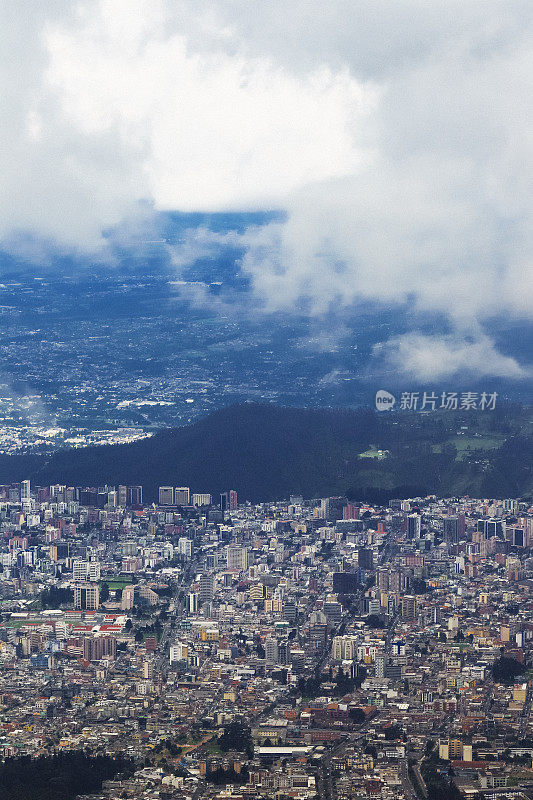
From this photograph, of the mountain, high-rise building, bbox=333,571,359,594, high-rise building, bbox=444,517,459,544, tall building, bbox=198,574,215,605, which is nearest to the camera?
tall building, bbox=198,574,215,605

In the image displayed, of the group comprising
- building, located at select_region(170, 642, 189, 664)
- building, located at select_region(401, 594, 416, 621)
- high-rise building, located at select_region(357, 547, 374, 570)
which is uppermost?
high-rise building, located at select_region(357, 547, 374, 570)

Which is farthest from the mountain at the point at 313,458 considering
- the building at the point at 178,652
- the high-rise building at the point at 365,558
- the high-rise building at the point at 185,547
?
the building at the point at 178,652

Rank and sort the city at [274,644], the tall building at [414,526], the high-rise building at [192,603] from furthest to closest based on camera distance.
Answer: the tall building at [414,526], the high-rise building at [192,603], the city at [274,644]

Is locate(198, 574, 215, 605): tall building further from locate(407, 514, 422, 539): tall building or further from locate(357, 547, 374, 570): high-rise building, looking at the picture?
locate(407, 514, 422, 539): tall building

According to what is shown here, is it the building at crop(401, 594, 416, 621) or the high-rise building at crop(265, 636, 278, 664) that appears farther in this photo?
the building at crop(401, 594, 416, 621)

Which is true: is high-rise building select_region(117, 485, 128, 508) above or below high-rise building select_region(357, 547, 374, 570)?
above

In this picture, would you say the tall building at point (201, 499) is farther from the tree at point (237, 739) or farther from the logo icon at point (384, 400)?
the tree at point (237, 739)

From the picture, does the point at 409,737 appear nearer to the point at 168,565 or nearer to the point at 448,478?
the point at 168,565

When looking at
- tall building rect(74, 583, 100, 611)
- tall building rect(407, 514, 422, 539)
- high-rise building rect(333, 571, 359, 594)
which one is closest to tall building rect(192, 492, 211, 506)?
tall building rect(407, 514, 422, 539)
